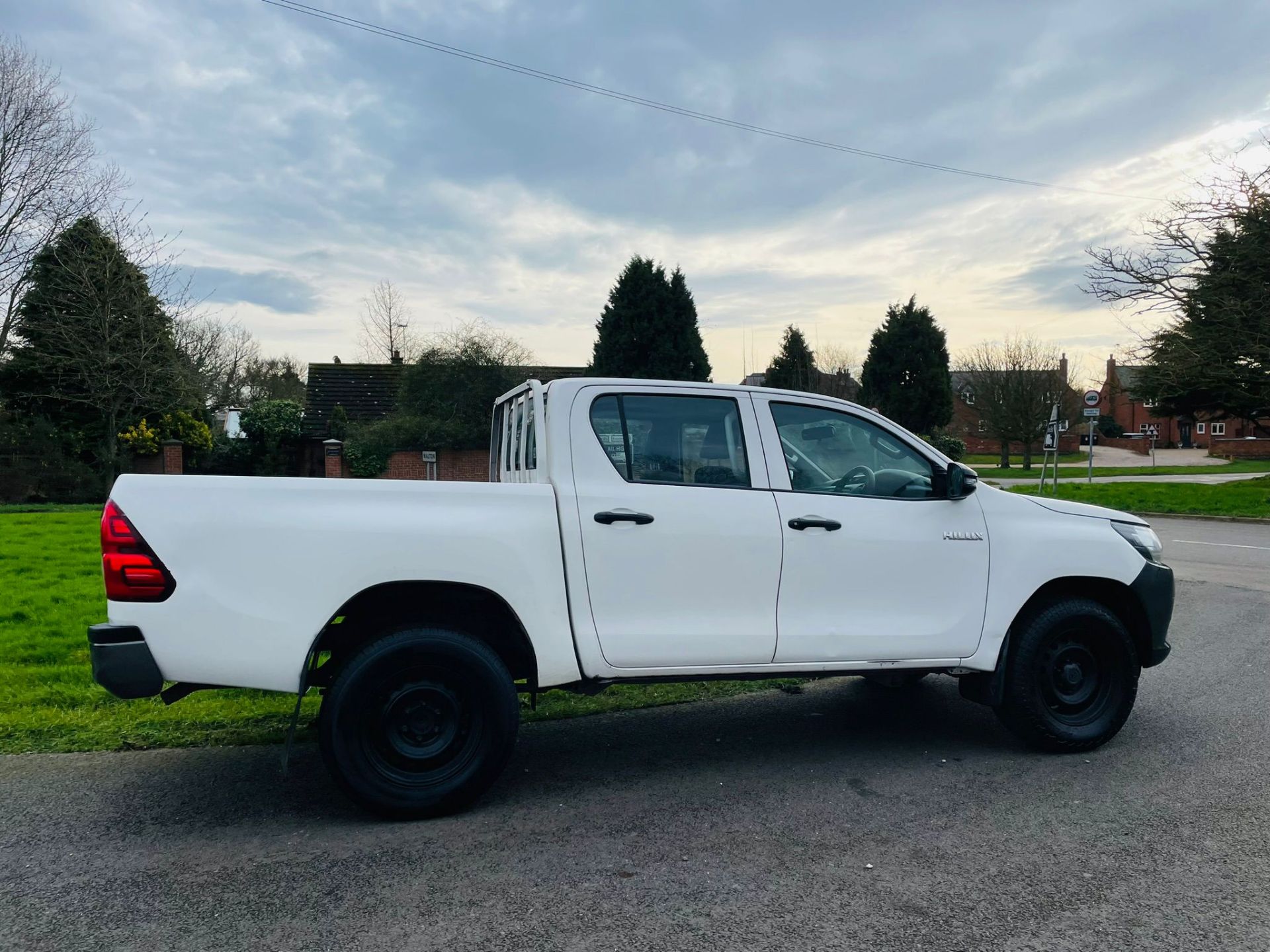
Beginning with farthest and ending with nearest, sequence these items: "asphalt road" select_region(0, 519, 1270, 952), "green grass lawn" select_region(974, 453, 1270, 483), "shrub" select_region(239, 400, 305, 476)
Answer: "green grass lawn" select_region(974, 453, 1270, 483), "shrub" select_region(239, 400, 305, 476), "asphalt road" select_region(0, 519, 1270, 952)

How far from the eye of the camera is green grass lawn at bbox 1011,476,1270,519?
20750 mm

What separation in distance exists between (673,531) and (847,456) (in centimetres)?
111

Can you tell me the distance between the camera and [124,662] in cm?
356

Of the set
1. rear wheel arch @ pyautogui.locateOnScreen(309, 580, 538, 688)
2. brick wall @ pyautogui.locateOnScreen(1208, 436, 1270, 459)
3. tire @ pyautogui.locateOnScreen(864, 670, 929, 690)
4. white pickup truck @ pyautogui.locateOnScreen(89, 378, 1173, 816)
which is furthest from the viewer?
brick wall @ pyautogui.locateOnScreen(1208, 436, 1270, 459)

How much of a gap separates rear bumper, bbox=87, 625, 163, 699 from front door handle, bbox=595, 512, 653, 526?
1.89 metres

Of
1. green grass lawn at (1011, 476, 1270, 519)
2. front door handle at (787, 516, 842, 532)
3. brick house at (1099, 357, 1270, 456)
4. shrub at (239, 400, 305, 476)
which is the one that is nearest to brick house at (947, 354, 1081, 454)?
brick house at (1099, 357, 1270, 456)

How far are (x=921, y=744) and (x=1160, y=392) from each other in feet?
85.2

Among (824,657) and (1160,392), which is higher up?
(1160,392)

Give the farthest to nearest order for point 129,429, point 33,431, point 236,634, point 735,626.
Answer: point 129,429 → point 33,431 → point 735,626 → point 236,634

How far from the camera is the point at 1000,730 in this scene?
17.0 feet

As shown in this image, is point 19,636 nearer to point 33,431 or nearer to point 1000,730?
point 1000,730

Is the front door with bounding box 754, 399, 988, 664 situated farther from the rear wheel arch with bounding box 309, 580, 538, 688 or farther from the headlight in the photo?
the rear wheel arch with bounding box 309, 580, 538, 688

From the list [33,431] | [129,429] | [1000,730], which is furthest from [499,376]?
[1000,730]

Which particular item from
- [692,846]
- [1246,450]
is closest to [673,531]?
[692,846]
